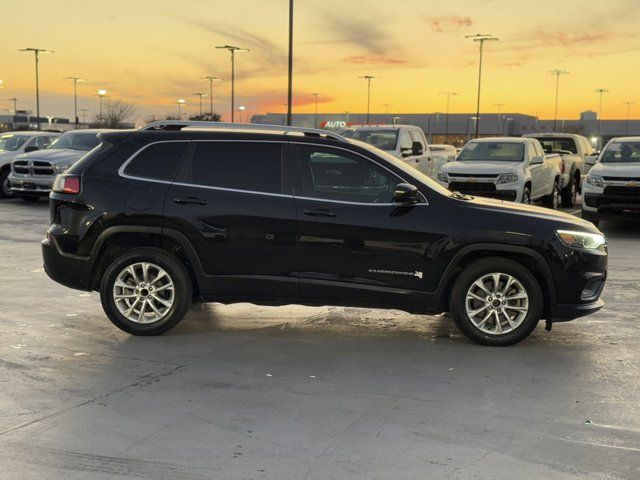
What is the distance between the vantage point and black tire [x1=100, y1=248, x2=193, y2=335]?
664 centimetres

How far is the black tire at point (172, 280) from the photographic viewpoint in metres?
6.64

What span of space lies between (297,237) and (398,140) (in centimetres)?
1220

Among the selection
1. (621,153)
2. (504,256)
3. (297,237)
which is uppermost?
(621,153)

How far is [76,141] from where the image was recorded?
2030cm

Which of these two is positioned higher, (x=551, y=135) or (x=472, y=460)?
(x=551, y=135)

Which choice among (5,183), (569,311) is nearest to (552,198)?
(569,311)

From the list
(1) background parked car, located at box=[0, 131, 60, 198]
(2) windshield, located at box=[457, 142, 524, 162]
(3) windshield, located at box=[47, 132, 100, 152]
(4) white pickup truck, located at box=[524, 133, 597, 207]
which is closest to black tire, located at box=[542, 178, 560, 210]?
(4) white pickup truck, located at box=[524, 133, 597, 207]

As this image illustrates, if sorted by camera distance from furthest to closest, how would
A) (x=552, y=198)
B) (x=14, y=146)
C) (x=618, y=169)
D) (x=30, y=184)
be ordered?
(x=14, y=146), (x=552, y=198), (x=30, y=184), (x=618, y=169)

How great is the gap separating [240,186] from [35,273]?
441 centimetres

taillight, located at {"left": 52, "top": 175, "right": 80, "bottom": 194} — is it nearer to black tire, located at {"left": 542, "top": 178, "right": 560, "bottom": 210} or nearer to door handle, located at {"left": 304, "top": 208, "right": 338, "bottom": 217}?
door handle, located at {"left": 304, "top": 208, "right": 338, "bottom": 217}

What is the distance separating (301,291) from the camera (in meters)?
6.50

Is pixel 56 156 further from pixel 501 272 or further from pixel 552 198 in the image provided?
pixel 501 272

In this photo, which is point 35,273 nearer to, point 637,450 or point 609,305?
point 609,305

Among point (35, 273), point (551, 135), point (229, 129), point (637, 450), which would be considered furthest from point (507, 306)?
point (551, 135)
